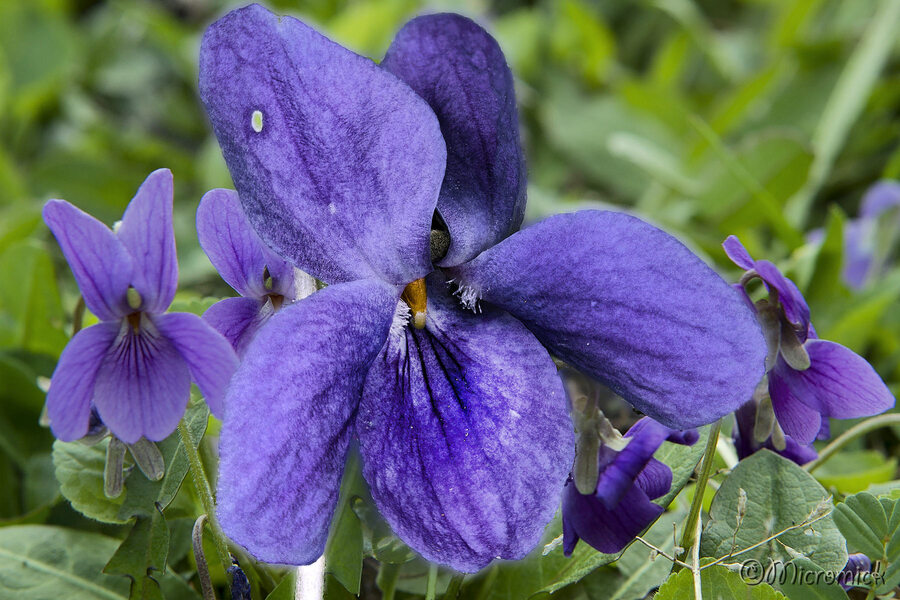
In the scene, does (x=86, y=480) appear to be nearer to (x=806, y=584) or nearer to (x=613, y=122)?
(x=806, y=584)

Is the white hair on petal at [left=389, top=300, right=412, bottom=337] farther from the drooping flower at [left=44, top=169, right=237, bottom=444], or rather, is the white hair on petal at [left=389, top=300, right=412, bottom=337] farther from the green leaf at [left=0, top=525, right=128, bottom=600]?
the green leaf at [left=0, top=525, right=128, bottom=600]

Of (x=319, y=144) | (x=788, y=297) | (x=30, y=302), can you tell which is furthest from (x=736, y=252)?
(x=30, y=302)

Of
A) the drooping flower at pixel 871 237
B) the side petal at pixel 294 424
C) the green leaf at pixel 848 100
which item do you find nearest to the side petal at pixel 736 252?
the side petal at pixel 294 424

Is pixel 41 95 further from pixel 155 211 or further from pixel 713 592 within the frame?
pixel 713 592

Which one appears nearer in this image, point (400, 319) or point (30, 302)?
point (400, 319)

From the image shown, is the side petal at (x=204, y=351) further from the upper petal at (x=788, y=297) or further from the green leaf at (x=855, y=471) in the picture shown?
the green leaf at (x=855, y=471)

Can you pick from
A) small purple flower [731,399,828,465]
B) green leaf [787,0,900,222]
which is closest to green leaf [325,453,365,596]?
small purple flower [731,399,828,465]

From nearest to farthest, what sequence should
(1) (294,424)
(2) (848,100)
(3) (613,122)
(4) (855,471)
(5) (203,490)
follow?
(1) (294,424)
(5) (203,490)
(4) (855,471)
(2) (848,100)
(3) (613,122)

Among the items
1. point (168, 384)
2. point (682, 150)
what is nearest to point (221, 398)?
point (168, 384)
